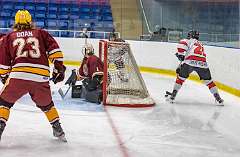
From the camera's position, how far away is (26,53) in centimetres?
360

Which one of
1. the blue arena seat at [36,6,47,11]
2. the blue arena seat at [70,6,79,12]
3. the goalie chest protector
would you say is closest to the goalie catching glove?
the goalie chest protector

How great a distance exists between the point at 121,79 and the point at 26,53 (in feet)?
9.72

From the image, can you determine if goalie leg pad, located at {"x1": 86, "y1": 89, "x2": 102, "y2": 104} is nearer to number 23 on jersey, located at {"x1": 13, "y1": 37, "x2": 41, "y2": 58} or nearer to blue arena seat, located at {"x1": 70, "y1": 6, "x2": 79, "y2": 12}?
number 23 on jersey, located at {"x1": 13, "y1": 37, "x2": 41, "y2": 58}

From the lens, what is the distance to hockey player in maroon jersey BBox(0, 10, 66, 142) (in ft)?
11.8

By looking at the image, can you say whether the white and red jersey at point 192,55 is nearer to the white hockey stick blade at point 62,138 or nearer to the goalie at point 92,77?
the goalie at point 92,77

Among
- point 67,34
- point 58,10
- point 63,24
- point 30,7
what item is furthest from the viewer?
point 30,7

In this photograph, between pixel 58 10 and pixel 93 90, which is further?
pixel 58 10

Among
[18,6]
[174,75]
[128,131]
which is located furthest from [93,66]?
[18,6]

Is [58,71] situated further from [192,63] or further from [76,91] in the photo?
[192,63]

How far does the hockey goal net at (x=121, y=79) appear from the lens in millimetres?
6071

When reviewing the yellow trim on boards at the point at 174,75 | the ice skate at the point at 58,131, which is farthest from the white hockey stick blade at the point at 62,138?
the yellow trim on boards at the point at 174,75

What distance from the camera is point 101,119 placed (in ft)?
16.6

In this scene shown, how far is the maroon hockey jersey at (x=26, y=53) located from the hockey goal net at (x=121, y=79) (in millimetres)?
2363

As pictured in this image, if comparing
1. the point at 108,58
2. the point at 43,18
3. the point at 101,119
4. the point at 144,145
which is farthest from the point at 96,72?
the point at 43,18
